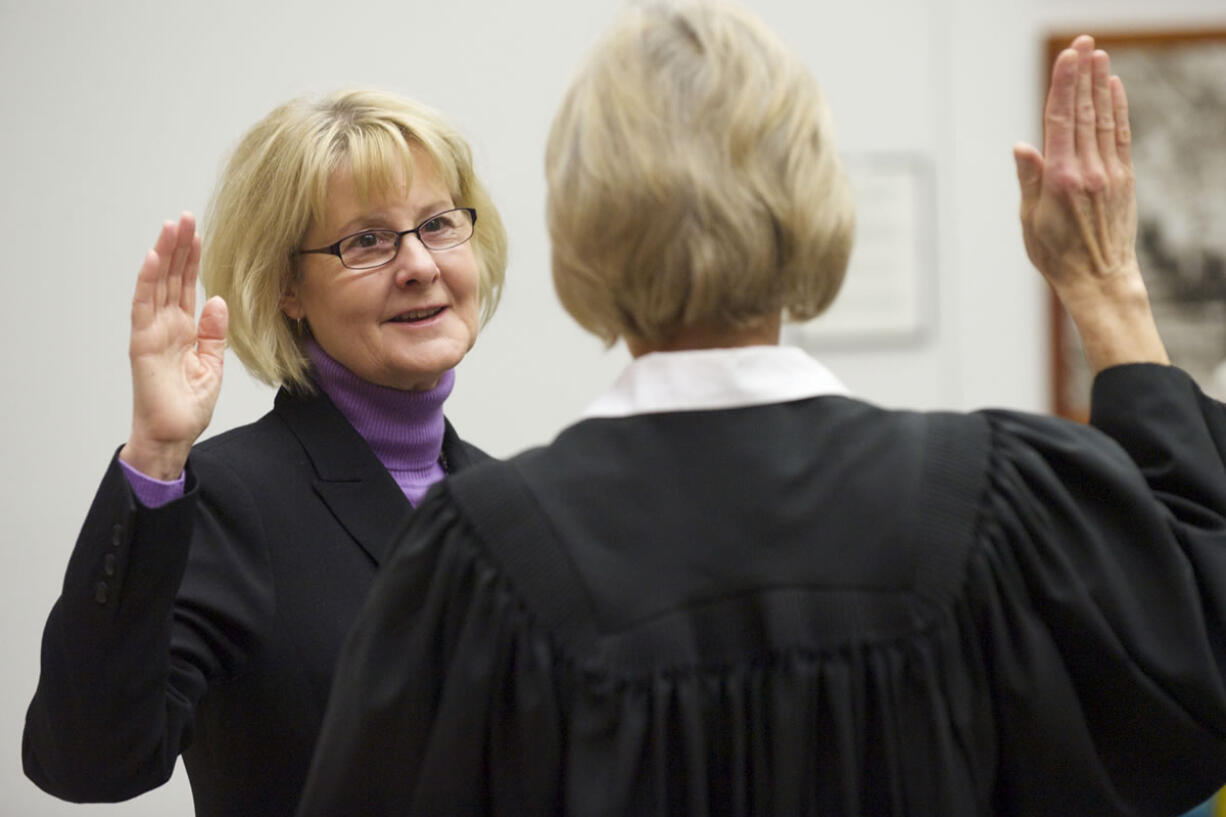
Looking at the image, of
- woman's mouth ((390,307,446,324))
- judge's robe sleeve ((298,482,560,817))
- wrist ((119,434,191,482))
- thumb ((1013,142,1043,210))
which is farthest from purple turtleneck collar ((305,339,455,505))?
thumb ((1013,142,1043,210))

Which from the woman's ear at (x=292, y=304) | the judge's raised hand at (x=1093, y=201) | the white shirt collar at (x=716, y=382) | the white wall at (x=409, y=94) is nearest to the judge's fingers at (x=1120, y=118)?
the judge's raised hand at (x=1093, y=201)

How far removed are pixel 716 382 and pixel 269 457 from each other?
874 millimetres

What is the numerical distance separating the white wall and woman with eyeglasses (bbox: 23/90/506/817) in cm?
139

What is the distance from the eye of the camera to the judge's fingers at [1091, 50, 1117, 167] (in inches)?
50.3

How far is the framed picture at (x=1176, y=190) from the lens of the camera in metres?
4.19

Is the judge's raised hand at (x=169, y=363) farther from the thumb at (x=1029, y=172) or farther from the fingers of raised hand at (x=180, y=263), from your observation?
the thumb at (x=1029, y=172)

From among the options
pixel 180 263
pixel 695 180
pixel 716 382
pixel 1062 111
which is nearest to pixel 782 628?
pixel 716 382

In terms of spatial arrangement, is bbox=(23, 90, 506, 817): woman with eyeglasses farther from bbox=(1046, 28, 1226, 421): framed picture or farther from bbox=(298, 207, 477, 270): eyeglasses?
bbox=(1046, 28, 1226, 421): framed picture

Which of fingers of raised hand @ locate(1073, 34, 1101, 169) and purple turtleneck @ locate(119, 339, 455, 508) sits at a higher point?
fingers of raised hand @ locate(1073, 34, 1101, 169)

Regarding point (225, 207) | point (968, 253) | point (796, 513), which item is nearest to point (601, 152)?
point (796, 513)

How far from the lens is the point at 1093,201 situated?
1.29 meters

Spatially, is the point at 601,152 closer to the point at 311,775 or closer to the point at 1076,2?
the point at 311,775

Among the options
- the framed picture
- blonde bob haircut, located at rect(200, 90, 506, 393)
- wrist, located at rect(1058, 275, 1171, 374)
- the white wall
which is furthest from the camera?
the framed picture

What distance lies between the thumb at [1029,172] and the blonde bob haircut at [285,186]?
3.10ft
